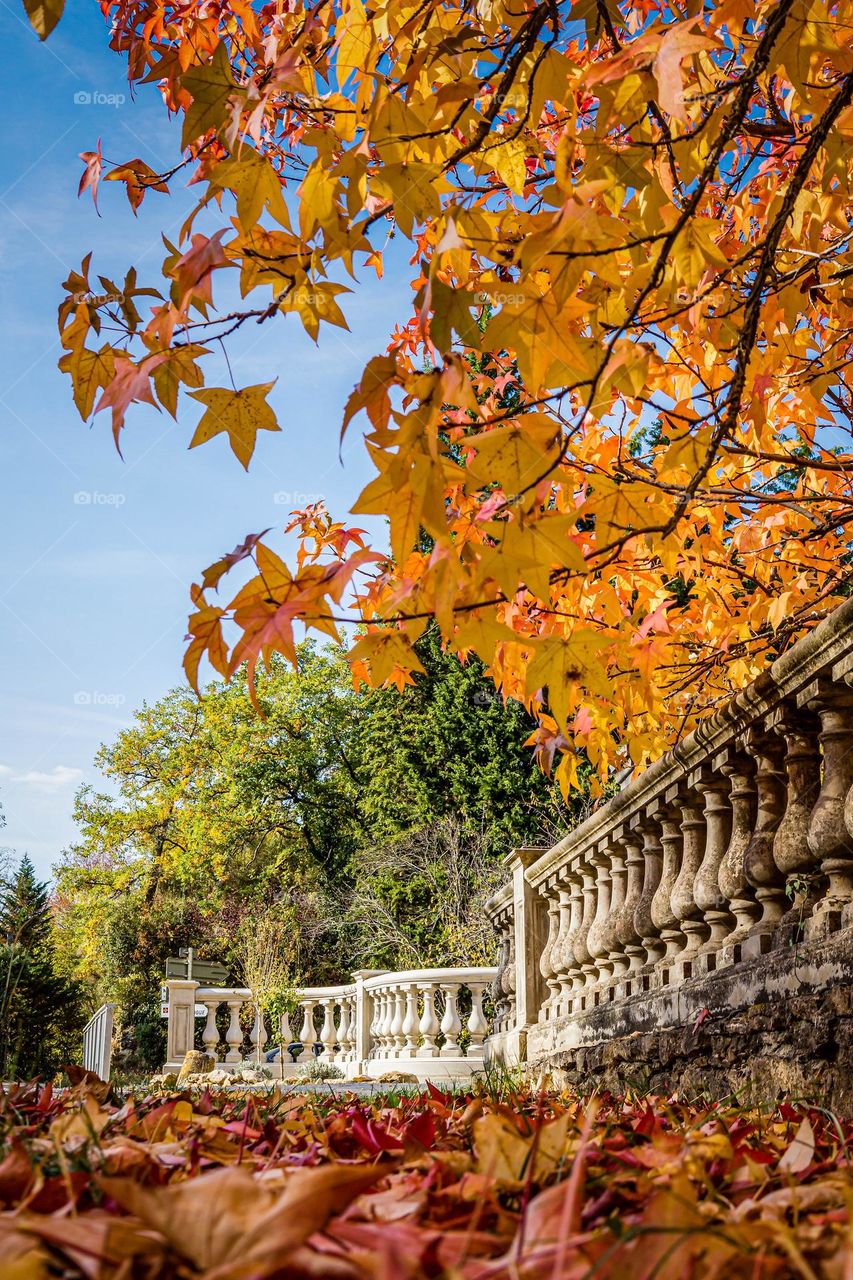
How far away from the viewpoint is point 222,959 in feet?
88.0

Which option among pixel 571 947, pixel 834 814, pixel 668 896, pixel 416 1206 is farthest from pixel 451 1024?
pixel 416 1206

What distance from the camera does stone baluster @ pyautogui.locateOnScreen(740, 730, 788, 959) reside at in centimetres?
348

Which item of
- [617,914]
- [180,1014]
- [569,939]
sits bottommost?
[180,1014]

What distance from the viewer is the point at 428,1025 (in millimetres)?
12281

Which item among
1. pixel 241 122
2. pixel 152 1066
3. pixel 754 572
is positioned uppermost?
pixel 754 572

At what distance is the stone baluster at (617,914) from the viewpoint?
515 cm

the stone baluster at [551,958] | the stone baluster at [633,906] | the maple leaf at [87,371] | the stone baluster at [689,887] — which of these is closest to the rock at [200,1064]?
the stone baluster at [551,958]

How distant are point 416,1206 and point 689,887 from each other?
136 inches

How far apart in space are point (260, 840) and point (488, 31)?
26.6 metres

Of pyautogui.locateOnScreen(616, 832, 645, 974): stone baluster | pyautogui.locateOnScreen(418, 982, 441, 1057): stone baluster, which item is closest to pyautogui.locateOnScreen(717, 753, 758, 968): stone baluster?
pyautogui.locateOnScreen(616, 832, 645, 974): stone baluster

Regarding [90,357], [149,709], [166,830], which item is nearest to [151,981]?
[166,830]

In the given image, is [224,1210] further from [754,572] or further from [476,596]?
[754,572]

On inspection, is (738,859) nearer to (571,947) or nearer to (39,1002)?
(571,947)

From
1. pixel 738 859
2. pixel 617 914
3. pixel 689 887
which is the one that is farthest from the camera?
pixel 617 914
